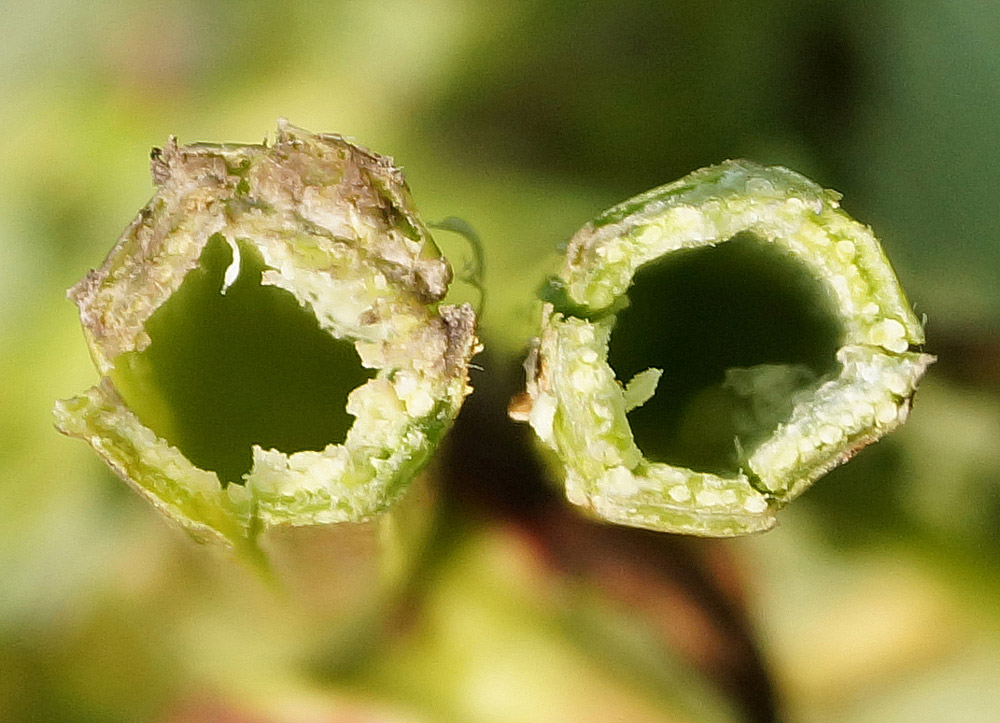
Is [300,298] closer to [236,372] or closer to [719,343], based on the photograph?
[236,372]

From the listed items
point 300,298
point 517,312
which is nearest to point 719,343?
point 517,312

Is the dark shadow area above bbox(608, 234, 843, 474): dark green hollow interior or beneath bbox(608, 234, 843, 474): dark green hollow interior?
beneath

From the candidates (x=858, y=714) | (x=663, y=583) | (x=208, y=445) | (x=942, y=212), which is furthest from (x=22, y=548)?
(x=942, y=212)

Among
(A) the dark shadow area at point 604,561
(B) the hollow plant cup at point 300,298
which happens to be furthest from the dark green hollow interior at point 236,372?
(A) the dark shadow area at point 604,561

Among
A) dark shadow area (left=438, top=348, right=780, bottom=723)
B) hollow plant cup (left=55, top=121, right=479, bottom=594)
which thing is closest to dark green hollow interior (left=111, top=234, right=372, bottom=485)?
hollow plant cup (left=55, top=121, right=479, bottom=594)

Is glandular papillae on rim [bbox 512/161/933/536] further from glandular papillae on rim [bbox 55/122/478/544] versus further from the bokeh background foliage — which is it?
the bokeh background foliage
